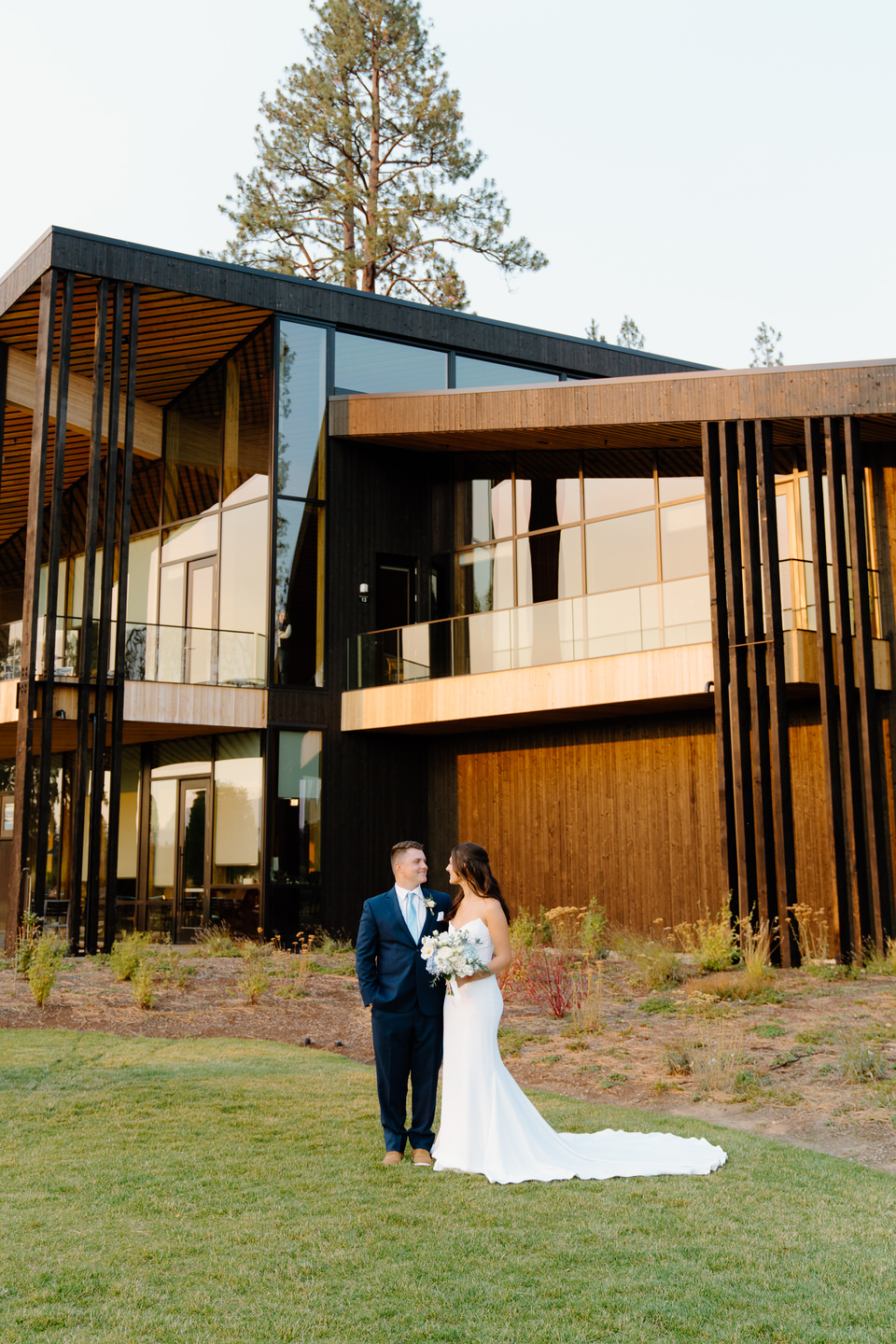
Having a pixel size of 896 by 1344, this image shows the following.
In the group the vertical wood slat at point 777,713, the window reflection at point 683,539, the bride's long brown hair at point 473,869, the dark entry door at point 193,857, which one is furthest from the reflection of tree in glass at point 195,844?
the bride's long brown hair at point 473,869

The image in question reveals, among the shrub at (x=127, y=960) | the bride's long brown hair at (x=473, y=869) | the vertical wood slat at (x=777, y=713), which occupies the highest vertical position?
the vertical wood slat at (x=777, y=713)

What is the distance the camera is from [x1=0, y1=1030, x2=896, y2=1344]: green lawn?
3838mm

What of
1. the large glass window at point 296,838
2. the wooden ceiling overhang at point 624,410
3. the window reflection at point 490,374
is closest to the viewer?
the wooden ceiling overhang at point 624,410

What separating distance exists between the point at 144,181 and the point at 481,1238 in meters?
38.9

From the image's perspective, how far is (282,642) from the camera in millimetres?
18000

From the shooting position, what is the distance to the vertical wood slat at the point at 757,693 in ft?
44.4

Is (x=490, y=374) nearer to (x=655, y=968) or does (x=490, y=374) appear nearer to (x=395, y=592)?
(x=395, y=592)

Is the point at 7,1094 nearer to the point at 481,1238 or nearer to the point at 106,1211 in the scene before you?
the point at 106,1211

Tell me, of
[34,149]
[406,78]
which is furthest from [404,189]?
[34,149]

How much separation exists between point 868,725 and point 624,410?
4.90m

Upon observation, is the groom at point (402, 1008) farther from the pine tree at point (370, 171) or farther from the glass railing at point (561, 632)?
the pine tree at point (370, 171)

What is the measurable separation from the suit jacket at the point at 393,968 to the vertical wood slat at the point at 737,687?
8144mm

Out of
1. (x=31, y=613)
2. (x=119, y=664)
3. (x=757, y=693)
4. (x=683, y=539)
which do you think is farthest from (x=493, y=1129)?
(x=683, y=539)

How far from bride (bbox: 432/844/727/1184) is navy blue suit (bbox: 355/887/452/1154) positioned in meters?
0.09
